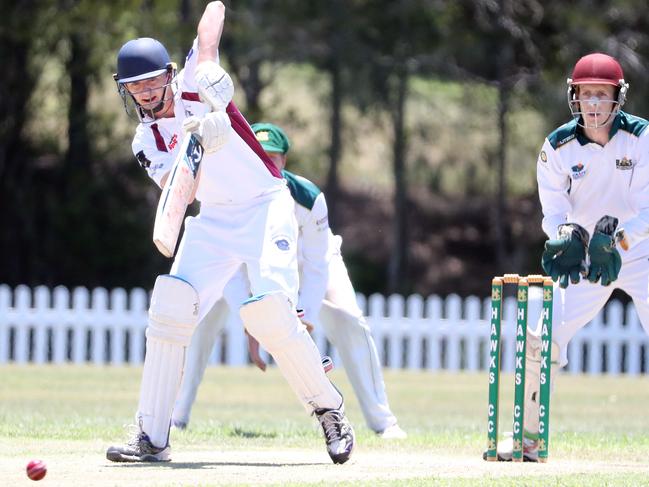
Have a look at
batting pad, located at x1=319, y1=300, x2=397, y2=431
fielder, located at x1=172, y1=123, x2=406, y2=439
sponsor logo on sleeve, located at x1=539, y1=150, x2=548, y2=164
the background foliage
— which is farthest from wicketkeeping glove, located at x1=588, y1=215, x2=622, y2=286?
the background foliage

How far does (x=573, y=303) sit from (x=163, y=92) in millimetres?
2303

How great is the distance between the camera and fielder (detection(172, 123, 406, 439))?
8.40 meters

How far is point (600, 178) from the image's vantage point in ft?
23.7

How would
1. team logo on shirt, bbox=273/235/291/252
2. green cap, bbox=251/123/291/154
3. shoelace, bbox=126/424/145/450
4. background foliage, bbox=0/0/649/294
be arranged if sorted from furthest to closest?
background foliage, bbox=0/0/649/294 → green cap, bbox=251/123/291/154 → shoelace, bbox=126/424/145/450 → team logo on shirt, bbox=273/235/291/252

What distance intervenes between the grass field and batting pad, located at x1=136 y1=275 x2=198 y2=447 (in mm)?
224

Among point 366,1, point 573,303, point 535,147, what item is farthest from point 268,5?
point 573,303

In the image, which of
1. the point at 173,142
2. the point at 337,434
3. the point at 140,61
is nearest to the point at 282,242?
the point at 173,142

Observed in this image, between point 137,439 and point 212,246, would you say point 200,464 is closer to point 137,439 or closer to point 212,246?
point 137,439

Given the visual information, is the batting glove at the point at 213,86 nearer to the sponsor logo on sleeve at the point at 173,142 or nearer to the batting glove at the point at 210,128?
A: the batting glove at the point at 210,128

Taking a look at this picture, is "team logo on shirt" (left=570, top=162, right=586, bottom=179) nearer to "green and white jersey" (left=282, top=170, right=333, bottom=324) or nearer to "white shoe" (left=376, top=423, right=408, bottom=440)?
"green and white jersey" (left=282, top=170, right=333, bottom=324)

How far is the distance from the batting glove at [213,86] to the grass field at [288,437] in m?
1.66

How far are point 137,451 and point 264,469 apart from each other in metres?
0.63

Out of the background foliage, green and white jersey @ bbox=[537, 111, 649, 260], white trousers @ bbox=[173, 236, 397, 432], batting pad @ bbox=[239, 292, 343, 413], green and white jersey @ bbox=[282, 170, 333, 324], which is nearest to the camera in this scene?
batting pad @ bbox=[239, 292, 343, 413]

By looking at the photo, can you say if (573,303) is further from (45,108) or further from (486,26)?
(45,108)
